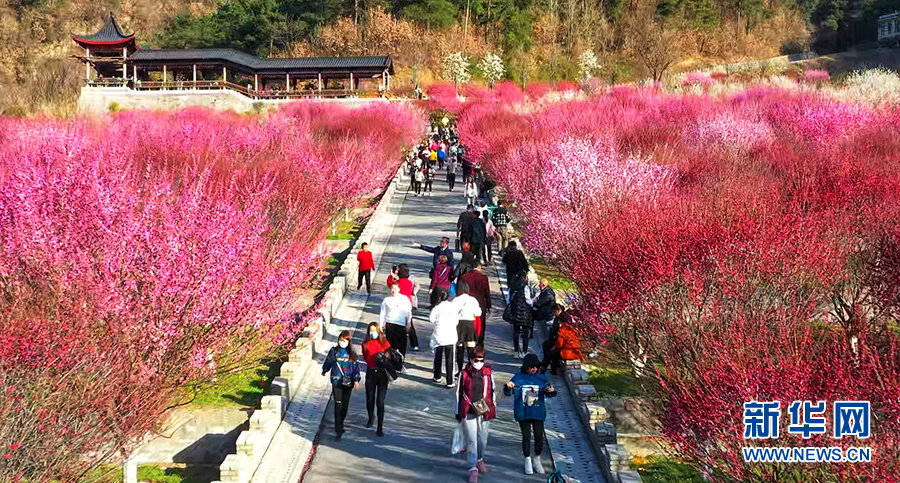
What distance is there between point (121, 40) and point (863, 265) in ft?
198

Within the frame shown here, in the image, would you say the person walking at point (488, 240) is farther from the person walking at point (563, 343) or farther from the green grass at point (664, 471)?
the green grass at point (664, 471)

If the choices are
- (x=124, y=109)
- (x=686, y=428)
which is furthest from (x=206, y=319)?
(x=124, y=109)

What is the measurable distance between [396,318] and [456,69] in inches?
2656

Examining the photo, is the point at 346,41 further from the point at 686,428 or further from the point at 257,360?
the point at 686,428

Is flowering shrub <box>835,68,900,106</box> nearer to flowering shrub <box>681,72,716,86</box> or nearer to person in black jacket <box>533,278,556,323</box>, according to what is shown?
flowering shrub <box>681,72,716,86</box>

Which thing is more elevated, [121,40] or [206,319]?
[121,40]

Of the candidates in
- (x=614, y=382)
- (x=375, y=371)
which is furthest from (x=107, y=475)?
(x=614, y=382)

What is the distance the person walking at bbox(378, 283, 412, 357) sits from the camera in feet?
44.0

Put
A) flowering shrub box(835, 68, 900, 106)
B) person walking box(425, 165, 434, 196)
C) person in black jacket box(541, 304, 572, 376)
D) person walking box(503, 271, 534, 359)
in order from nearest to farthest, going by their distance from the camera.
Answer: person in black jacket box(541, 304, 572, 376) → person walking box(503, 271, 534, 359) → person walking box(425, 165, 434, 196) → flowering shrub box(835, 68, 900, 106)

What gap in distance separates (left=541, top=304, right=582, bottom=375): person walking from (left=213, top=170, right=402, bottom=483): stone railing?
3.81m

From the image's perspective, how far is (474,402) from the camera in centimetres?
1030

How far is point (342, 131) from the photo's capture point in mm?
42000

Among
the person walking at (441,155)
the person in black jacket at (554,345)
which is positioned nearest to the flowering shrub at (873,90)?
the person walking at (441,155)

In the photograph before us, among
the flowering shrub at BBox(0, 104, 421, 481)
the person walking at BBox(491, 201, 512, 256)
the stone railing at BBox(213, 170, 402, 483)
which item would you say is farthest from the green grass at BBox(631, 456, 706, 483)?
the person walking at BBox(491, 201, 512, 256)
